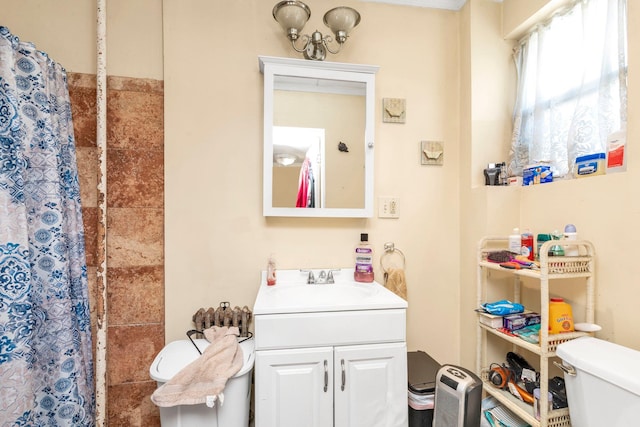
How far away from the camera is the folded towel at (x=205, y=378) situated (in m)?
0.98

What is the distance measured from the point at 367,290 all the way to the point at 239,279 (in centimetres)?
64

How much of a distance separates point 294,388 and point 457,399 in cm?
61

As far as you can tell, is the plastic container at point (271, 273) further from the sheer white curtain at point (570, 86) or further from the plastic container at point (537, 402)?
the sheer white curtain at point (570, 86)

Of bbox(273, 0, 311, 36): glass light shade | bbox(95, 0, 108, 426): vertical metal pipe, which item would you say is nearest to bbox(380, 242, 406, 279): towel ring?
bbox(273, 0, 311, 36): glass light shade

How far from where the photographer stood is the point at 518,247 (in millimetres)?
1294

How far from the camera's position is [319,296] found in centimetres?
130

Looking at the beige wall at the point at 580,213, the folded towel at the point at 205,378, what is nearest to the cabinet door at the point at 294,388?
the folded towel at the point at 205,378

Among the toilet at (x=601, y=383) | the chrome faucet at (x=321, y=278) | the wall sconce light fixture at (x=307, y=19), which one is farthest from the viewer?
the chrome faucet at (x=321, y=278)

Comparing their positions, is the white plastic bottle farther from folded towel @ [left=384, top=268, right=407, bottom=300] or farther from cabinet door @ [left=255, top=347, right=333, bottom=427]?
cabinet door @ [left=255, top=347, right=333, bottom=427]

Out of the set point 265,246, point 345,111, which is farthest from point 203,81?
point 265,246

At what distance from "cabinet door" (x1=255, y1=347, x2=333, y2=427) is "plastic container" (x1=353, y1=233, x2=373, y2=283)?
447 mm

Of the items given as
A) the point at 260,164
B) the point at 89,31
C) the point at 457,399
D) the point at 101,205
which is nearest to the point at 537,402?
the point at 457,399

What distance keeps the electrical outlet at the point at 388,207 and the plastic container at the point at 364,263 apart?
19cm

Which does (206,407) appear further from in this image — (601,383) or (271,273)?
(601,383)
